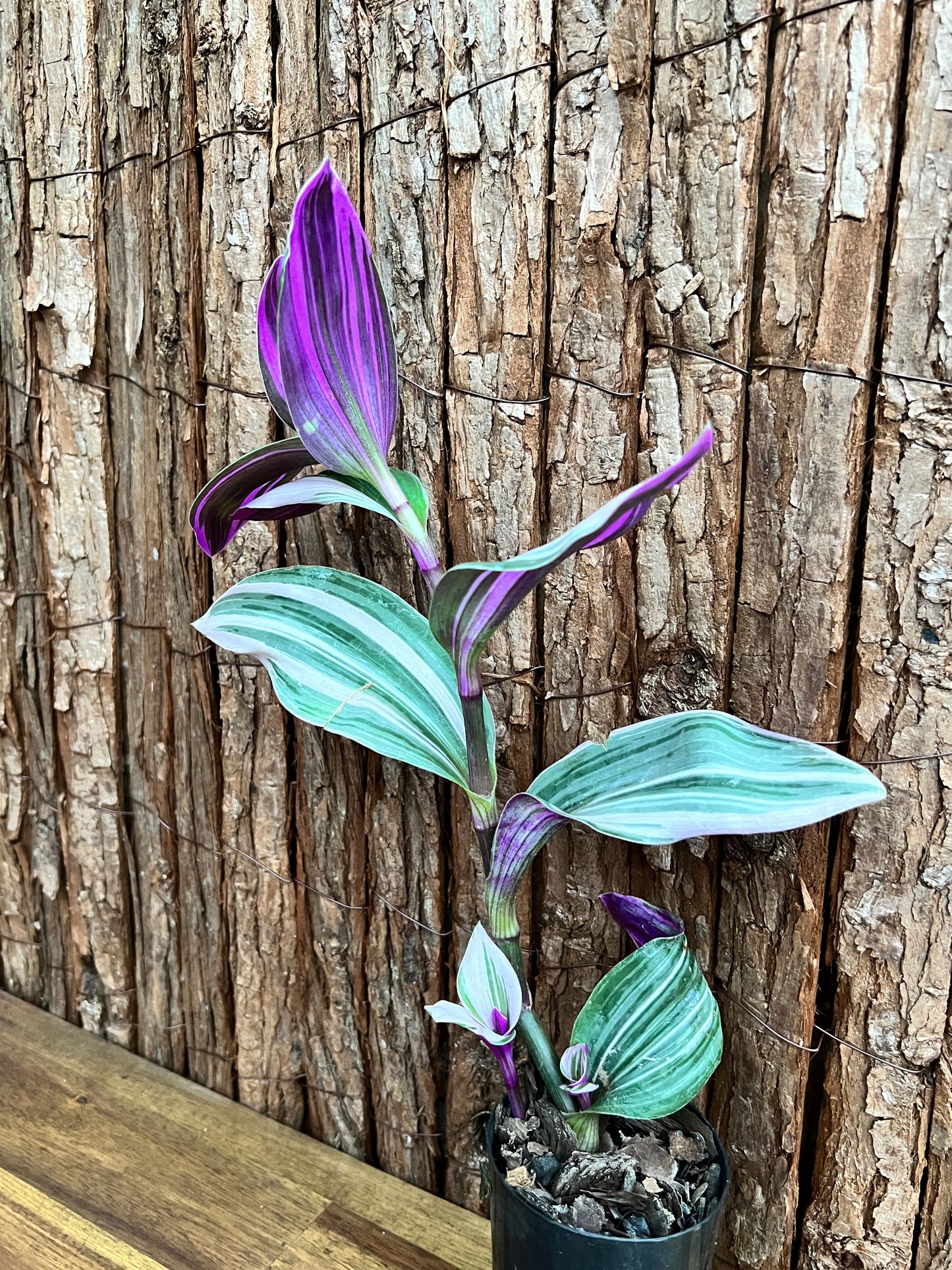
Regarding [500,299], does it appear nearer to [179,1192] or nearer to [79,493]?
[79,493]

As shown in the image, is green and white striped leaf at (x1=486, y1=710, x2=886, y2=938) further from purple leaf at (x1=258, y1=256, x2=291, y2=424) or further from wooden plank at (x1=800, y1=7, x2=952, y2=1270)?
purple leaf at (x1=258, y1=256, x2=291, y2=424)

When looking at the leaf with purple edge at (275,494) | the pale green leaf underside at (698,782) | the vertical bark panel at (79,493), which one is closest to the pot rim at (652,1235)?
the pale green leaf underside at (698,782)

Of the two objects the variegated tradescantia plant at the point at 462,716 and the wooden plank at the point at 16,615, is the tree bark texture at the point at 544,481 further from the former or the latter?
the variegated tradescantia plant at the point at 462,716

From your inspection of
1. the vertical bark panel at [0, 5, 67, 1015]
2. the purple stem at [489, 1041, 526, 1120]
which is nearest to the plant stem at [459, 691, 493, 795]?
the purple stem at [489, 1041, 526, 1120]

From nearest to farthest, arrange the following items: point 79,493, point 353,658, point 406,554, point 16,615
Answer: point 353,658, point 406,554, point 79,493, point 16,615

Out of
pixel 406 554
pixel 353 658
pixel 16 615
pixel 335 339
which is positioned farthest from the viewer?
pixel 16 615

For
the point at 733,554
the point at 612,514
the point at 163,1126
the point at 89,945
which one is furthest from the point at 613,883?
the point at 89,945

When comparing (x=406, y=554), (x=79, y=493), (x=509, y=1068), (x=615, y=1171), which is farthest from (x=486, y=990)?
(x=79, y=493)
